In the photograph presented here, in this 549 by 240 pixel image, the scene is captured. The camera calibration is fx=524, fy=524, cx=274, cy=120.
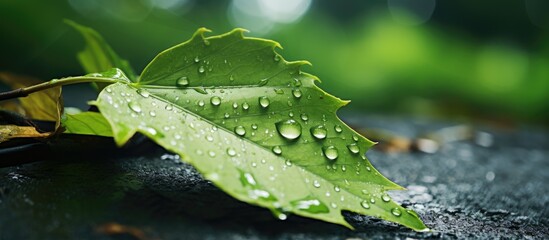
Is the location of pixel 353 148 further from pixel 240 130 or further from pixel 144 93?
pixel 144 93

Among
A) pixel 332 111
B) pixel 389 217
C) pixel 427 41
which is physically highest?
pixel 427 41

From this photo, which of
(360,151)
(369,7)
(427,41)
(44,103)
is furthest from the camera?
(369,7)

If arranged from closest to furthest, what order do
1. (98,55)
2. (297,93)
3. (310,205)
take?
1. (310,205)
2. (297,93)
3. (98,55)

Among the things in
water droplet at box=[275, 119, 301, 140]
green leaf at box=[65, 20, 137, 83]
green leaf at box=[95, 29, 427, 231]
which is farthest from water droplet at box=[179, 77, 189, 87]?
green leaf at box=[65, 20, 137, 83]

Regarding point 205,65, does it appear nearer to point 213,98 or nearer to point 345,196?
point 213,98

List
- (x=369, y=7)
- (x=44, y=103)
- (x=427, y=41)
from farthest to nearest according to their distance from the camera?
(x=369, y=7) < (x=427, y=41) < (x=44, y=103)

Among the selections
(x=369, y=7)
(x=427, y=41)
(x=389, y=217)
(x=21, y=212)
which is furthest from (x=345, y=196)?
(x=369, y=7)

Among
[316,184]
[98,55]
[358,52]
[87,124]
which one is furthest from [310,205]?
[358,52]
